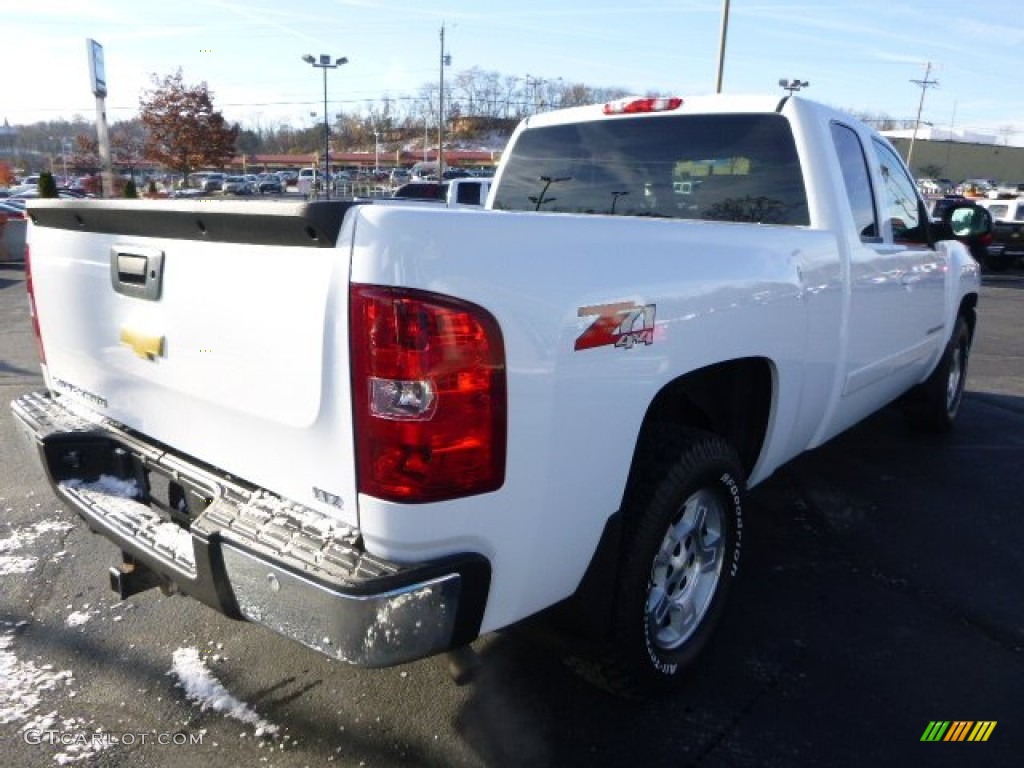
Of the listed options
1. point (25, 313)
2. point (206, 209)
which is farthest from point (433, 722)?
point (25, 313)

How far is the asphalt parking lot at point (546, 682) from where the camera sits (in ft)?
7.90

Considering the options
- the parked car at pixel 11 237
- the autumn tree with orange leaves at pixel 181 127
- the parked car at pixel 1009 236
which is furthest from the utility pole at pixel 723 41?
the autumn tree with orange leaves at pixel 181 127

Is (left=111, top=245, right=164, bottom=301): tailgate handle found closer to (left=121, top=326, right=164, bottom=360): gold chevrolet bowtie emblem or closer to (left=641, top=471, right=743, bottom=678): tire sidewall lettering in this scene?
(left=121, top=326, right=164, bottom=360): gold chevrolet bowtie emblem

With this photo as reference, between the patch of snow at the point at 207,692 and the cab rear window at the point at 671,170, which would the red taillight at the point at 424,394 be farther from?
the cab rear window at the point at 671,170

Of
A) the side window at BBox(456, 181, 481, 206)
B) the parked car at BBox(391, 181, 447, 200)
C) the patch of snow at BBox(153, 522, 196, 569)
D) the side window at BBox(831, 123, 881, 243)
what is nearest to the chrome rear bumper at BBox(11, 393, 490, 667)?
the patch of snow at BBox(153, 522, 196, 569)

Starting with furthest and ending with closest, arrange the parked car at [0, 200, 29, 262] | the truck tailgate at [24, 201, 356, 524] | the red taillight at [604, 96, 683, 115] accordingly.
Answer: the parked car at [0, 200, 29, 262] < the red taillight at [604, 96, 683, 115] < the truck tailgate at [24, 201, 356, 524]

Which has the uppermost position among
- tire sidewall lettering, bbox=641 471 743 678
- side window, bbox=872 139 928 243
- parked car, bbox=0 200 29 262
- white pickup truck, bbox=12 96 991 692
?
side window, bbox=872 139 928 243

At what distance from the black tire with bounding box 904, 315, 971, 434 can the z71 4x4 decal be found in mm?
4063

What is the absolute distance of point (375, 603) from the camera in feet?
5.67

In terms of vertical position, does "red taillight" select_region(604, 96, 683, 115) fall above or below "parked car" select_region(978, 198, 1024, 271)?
above

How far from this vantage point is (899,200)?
4379 mm

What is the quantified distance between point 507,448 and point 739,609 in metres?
1.89

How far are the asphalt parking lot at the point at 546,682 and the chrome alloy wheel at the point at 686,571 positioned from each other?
21 centimetres

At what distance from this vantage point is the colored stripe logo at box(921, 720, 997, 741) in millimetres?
2502
